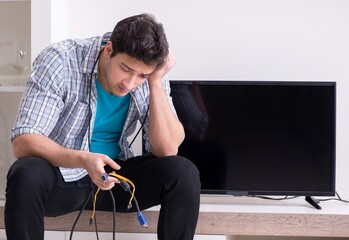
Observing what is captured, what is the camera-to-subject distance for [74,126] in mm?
1663

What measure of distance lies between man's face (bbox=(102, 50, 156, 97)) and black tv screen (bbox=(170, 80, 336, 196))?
0.53 meters

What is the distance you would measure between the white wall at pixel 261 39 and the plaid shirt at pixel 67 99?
581 millimetres

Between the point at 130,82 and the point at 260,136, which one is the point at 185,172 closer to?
the point at 130,82

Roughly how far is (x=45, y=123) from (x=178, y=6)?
0.96m

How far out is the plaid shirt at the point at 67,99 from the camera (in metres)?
1.54

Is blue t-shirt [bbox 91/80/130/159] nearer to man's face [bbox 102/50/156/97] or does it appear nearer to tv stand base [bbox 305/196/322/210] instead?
man's face [bbox 102/50/156/97]

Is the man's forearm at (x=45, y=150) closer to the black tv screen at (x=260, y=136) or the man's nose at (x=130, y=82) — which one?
the man's nose at (x=130, y=82)

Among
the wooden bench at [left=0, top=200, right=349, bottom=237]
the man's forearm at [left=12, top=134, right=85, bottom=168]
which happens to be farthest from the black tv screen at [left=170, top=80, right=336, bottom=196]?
the man's forearm at [left=12, top=134, right=85, bottom=168]

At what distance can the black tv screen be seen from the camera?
81.6 inches

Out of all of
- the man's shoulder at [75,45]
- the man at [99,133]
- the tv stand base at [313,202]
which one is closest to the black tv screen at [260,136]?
the tv stand base at [313,202]

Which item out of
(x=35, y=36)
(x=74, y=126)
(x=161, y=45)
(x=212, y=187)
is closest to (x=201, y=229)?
(x=212, y=187)

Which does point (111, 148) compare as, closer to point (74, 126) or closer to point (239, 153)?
point (74, 126)

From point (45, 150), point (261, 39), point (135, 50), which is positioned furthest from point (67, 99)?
point (261, 39)

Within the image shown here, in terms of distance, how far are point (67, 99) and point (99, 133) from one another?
167 mm
